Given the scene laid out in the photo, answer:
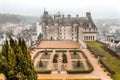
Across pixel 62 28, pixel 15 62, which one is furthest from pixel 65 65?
pixel 62 28

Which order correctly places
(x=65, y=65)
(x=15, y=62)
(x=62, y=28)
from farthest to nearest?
(x=62, y=28) < (x=65, y=65) < (x=15, y=62)

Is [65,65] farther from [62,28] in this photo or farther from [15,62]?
[62,28]

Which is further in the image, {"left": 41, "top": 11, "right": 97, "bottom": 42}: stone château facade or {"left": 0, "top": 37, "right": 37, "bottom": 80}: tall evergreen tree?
{"left": 41, "top": 11, "right": 97, "bottom": 42}: stone château facade

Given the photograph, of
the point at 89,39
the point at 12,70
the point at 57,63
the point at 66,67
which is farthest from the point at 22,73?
the point at 89,39

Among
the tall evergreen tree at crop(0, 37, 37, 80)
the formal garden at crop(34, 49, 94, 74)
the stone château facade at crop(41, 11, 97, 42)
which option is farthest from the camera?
the stone château facade at crop(41, 11, 97, 42)

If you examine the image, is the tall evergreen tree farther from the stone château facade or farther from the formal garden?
the stone château facade

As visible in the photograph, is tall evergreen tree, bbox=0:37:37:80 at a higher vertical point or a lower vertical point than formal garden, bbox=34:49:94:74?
higher

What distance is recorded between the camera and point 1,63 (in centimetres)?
2658

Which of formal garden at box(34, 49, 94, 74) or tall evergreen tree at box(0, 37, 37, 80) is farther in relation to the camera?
formal garden at box(34, 49, 94, 74)

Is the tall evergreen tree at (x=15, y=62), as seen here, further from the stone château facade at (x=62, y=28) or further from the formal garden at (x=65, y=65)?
the stone château facade at (x=62, y=28)

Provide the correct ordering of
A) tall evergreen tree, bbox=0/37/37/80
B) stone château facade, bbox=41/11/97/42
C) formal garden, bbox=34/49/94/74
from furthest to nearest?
stone château facade, bbox=41/11/97/42, formal garden, bbox=34/49/94/74, tall evergreen tree, bbox=0/37/37/80

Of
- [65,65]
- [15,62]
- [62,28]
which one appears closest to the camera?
[15,62]

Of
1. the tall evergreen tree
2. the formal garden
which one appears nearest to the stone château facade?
the formal garden

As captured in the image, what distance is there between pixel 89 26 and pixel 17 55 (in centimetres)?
5991
